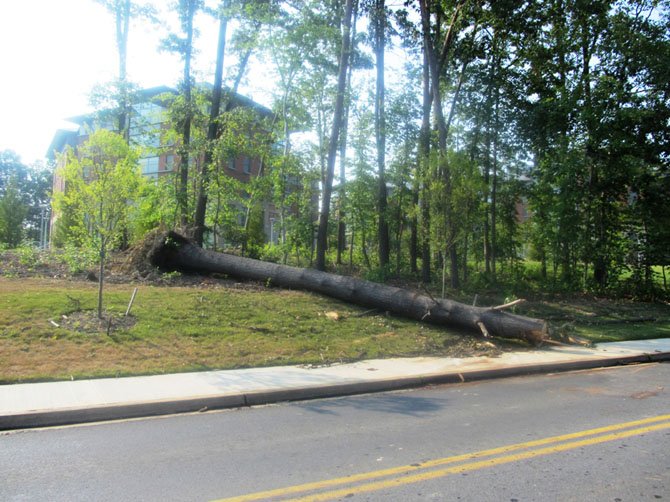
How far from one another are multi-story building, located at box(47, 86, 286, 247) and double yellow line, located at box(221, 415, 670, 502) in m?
7.95

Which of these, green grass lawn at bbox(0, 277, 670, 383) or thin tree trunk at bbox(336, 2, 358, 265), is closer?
green grass lawn at bbox(0, 277, 670, 383)

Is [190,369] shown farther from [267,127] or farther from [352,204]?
[267,127]

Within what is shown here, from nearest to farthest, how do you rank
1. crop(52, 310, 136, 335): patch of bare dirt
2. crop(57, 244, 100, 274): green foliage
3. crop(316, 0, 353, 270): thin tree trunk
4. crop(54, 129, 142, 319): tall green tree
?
1. crop(52, 310, 136, 335): patch of bare dirt
2. crop(54, 129, 142, 319): tall green tree
3. crop(57, 244, 100, 274): green foliage
4. crop(316, 0, 353, 270): thin tree trunk

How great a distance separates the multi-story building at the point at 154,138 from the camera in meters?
20.1

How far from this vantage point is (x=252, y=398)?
21.6 feet

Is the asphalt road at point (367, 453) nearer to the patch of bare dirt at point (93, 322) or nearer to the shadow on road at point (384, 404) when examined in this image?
the shadow on road at point (384, 404)

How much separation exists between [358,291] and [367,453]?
842 cm

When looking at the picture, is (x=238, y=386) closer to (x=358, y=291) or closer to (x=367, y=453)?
(x=367, y=453)

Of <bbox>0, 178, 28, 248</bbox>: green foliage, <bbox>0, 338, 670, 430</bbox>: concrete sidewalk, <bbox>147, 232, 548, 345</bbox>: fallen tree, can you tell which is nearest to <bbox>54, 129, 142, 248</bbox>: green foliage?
<bbox>0, 338, 670, 430</bbox>: concrete sidewalk

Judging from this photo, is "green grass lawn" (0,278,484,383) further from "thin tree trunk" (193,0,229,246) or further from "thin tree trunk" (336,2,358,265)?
"thin tree trunk" (336,2,358,265)

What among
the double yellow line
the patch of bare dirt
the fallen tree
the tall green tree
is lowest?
the double yellow line

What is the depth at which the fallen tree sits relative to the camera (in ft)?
37.2

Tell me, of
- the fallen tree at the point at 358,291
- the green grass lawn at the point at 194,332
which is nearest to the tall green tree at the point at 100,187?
the green grass lawn at the point at 194,332

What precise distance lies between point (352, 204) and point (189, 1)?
10603 millimetres
